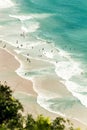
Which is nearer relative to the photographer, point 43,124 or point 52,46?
point 43,124

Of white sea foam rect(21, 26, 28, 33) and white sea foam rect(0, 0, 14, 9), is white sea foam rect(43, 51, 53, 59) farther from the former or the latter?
white sea foam rect(0, 0, 14, 9)

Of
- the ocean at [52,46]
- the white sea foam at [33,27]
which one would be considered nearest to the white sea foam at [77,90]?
the ocean at [52,46]

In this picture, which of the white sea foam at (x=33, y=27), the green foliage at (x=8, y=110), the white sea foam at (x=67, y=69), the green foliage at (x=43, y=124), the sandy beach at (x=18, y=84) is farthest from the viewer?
the white sea foam at (x=33, y=27)

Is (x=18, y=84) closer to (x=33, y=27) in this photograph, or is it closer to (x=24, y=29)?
(x=24, y=29)

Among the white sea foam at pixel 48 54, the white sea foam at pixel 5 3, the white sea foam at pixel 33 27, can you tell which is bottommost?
the white sea foam at pixel 5 3

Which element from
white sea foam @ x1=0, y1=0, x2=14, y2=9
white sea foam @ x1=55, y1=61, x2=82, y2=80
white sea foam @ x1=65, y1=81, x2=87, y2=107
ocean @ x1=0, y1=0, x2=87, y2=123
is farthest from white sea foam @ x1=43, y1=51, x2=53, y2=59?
white sea foam @ x1=0, y1=0, x2=14, y2=9

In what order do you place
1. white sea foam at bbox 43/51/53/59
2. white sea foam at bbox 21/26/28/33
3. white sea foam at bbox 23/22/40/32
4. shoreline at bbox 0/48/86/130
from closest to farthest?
shoreline at bbox 0/48/86/130 < white sea foam at bbox 43/51/53/59 < white sea foam at bbox 21/26/28/33 < white sea foam at bbox 23/22/40/32

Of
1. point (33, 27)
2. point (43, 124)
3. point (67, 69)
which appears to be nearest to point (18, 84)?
point (67, 69)

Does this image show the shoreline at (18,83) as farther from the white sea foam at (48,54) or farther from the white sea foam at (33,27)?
the white sea foam at (33,27)

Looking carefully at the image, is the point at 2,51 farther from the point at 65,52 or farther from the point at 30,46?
the point at 65,52
